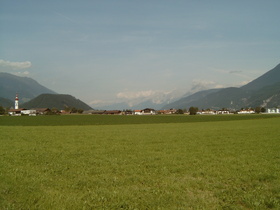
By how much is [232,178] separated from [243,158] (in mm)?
5407

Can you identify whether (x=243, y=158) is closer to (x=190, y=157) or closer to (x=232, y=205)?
(x=190, y=157)

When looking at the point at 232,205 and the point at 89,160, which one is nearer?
the point at 232,205

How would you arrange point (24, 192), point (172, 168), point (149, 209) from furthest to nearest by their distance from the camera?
1. point (172, 168)
2. point (24, 192)
3. point (149, 209)

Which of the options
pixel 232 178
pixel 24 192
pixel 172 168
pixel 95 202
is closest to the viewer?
pixel 95 202

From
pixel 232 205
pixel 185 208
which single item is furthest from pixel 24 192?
pixel 232 205

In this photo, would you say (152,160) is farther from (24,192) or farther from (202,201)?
(24,192)

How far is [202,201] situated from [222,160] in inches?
303

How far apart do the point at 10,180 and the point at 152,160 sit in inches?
325

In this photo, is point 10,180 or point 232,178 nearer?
point 10,180

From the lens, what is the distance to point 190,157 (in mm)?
16547

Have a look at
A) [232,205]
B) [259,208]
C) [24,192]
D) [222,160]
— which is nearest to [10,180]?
[24,192]

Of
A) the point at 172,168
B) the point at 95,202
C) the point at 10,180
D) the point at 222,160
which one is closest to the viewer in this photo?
the point at 95,202

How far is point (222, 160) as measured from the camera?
15.6 m

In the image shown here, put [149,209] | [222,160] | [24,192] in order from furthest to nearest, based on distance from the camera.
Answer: [222,160] < [24,192] < [149,209]
